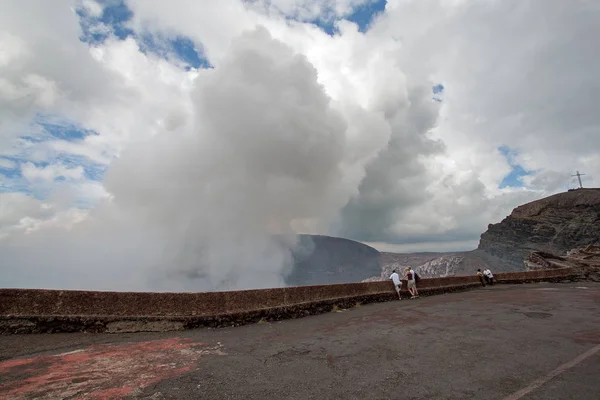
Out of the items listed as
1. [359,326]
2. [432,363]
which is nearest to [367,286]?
[359,326]

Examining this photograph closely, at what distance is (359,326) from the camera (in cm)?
826

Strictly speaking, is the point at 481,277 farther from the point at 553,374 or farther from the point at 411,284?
the point at 553,374

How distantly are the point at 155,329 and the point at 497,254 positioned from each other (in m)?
214

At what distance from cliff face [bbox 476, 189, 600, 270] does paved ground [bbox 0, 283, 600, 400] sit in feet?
386

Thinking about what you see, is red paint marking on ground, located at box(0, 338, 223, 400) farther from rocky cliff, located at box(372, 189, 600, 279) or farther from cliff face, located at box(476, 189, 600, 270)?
cliff face, located at box(476, 189, 600, 270)

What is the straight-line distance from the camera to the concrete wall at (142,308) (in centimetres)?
689

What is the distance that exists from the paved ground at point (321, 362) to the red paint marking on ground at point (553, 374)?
0.02 m

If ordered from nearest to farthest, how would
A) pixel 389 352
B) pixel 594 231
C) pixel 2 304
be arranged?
pixel 389 352, pixel 2 304, pixel 594 231

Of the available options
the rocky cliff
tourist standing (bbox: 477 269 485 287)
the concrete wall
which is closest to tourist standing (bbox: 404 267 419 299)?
the concrete wall

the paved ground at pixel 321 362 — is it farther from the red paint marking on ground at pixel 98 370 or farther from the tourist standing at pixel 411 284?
the tourist standing at pixel 411 284

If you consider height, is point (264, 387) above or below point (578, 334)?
above

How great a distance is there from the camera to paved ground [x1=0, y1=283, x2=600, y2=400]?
4008 millimetres

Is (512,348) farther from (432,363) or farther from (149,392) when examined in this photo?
(149,392)

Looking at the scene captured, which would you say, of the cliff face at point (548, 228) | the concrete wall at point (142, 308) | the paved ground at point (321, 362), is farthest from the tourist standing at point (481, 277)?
the cliff face at point (548, 228)
